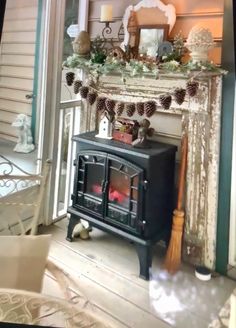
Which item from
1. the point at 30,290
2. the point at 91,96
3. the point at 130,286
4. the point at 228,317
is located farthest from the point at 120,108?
the point at 228,317

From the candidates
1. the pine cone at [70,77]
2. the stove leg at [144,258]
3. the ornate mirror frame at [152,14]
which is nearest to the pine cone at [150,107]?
the ornate mirror frame at [152,14]

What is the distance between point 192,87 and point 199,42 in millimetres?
217

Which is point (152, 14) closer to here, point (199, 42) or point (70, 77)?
point (199, 42)

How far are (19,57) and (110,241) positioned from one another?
1175 millimetres

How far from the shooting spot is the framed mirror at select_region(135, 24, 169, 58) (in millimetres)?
1810

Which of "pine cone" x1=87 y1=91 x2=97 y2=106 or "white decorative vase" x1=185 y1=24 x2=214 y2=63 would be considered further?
"pine cone" x1=87 y1=91 x2=97 y2=106

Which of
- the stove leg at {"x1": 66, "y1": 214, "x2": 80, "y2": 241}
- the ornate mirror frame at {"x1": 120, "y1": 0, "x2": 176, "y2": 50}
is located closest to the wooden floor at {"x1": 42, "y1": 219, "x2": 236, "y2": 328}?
the stove leg at {"x1": 66, "y1": 214, "x2": 80, "y2": 241}

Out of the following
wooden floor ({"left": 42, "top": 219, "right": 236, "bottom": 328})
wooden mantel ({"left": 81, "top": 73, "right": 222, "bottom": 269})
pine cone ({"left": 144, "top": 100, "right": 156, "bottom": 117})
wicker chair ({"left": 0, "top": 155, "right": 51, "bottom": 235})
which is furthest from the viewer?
pine cone ({"left": 144, "top": 100, "right": 156, "bottom": 117})

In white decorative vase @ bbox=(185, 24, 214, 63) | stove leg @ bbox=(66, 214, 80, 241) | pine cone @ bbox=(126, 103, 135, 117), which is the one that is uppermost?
white decorative vase @ bbox=(185, 24, 214, 63)

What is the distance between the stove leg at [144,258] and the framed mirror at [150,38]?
39.8 inches

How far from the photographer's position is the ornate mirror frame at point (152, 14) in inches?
Answer: 70.2

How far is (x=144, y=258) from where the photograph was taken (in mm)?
1876

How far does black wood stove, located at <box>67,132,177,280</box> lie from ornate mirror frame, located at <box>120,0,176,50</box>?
2.00ft

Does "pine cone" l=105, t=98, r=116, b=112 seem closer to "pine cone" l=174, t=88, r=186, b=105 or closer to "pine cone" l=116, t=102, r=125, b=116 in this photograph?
"pine cone" l=116, t=102, r=125, b=116
